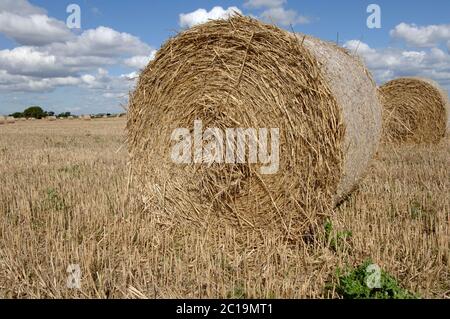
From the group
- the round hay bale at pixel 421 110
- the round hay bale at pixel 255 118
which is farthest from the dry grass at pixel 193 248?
the round hay bale at pixel 421 110

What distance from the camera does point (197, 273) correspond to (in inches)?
141

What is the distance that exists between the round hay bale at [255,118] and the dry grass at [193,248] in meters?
0.29

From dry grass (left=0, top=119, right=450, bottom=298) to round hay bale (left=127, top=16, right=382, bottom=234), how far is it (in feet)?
0.95

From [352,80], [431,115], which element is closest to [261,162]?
[352,80]

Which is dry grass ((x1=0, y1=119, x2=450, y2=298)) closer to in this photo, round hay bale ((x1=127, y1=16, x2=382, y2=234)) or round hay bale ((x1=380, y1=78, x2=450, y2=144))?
round hay bale ((x1=127, y1=16, x2=382, y2=234))

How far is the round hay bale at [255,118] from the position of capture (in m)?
4.36

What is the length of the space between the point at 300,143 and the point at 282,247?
1032 mm

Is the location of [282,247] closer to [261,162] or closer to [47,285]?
[261,162]

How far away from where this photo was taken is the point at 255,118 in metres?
4.77

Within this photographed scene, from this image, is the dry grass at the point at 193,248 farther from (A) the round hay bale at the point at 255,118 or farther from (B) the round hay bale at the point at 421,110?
(B) the round hay bale at the point at 421,110

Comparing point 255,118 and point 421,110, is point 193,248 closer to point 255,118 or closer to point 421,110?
point 255,118

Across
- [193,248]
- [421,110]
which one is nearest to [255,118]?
[193,248]

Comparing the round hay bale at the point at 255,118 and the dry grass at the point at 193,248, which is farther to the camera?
the round hay bale at the point at 255,118

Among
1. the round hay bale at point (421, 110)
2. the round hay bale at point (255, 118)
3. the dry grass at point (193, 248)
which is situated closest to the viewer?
the dry grass at point (193, 248)
